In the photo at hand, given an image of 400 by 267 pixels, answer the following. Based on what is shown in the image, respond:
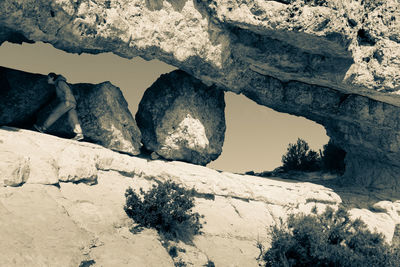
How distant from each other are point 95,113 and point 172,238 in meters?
6.20

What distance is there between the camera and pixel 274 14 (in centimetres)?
1402

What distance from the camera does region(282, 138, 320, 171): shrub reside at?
23987mm

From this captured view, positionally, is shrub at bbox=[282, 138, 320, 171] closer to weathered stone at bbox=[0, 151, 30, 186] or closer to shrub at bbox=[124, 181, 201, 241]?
shrub at bbox=[124, 181, 201, 241]

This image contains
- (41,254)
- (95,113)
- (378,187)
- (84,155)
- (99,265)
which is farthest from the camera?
(378,187)

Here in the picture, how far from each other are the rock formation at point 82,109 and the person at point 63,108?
0.17 meters

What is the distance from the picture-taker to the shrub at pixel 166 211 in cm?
1170

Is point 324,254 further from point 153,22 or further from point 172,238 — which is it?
point 153,22

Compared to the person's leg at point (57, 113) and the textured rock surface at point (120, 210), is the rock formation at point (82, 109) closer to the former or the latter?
the person's leg at point (57, 113)

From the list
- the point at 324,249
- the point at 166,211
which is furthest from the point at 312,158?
the point at 166,211

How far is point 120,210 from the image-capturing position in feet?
38.9

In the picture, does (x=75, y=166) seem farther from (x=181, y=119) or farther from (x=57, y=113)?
(x=181, y=119)

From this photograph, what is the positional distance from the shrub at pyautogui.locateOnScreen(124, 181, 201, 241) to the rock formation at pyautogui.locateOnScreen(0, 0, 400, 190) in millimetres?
5428

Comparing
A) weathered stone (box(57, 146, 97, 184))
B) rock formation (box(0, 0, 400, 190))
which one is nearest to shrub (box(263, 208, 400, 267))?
rock formation (box(0, 0, 400, 190))

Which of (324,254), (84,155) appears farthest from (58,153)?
(324,254)
